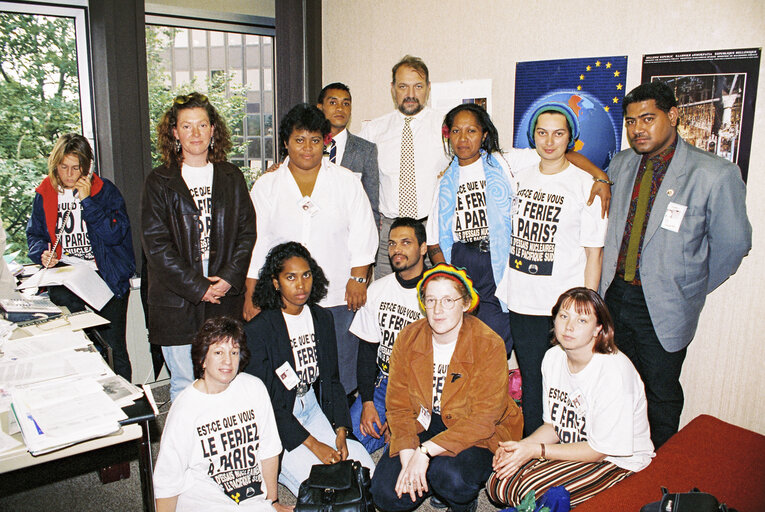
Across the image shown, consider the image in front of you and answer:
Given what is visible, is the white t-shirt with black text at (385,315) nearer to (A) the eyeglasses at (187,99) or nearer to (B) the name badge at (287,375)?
(B) the name badge at (287,375)

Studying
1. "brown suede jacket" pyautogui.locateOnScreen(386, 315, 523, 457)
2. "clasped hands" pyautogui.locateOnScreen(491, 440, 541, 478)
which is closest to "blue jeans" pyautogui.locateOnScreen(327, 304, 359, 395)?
"brown suede jacket" pyautogui.locateOnScreen(386, 315, 523, 457)

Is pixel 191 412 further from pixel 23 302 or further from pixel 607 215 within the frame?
pixel 607 215

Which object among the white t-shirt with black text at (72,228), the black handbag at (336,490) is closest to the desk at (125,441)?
the black handbag at (336,490)

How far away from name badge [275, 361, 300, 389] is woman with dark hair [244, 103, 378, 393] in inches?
19.5

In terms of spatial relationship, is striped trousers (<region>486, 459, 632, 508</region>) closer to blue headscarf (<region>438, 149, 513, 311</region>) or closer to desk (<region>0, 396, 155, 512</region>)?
blue headscarf (<region>438, 149, 513, 311</region>)

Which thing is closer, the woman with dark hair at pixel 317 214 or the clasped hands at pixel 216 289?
the clasped hands at pixel 216 289

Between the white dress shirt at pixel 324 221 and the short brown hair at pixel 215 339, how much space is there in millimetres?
775

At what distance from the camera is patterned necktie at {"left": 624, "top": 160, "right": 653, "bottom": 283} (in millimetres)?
2596

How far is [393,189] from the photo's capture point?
11.5 ft

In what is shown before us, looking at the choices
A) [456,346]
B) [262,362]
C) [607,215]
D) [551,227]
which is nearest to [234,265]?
[262,362]

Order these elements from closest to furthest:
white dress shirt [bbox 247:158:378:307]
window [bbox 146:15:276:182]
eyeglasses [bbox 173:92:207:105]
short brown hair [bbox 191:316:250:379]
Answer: short brown hair [bbox 191:316:250:379] → eyeglasses [bbox 173:92:207:105] → white dress shirt [bbox 247:158:378:307] → window [bbox 146:15:276:182]

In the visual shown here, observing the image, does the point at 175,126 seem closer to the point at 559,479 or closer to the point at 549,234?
the point at 549,234

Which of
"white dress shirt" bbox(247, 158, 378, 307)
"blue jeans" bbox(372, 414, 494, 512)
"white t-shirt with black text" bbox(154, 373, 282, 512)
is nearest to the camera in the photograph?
"white t-shirt with black text" bbox(154, 373, 282, 512)

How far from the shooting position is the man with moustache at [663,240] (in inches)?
96.7
